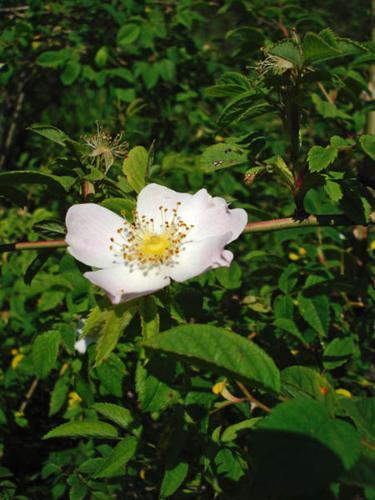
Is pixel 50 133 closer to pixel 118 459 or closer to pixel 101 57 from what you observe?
pixel 118 459

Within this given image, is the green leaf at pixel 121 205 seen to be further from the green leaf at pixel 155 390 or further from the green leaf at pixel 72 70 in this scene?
the green leaf at pixel 72 70

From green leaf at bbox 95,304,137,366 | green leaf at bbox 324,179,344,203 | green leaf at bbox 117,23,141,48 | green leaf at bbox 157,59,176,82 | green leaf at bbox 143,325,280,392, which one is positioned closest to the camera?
green leaf at bbox 143,325,280,392

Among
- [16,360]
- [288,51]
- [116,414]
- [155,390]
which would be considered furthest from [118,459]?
[16,360]

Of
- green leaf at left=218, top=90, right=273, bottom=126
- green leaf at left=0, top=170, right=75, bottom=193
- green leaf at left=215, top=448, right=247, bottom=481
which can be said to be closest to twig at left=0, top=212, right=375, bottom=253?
green leaf at left=0, top=170, right=75, bottom=193

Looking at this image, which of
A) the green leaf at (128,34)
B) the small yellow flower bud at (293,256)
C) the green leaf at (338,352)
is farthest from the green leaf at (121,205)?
the green leaf at (128,34)

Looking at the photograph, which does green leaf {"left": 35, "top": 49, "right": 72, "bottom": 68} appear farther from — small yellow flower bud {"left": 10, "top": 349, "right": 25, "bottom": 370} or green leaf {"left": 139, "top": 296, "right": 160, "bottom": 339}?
green leaf {"left": 139, "top": 296, "right": 160, "bottom": 339}
